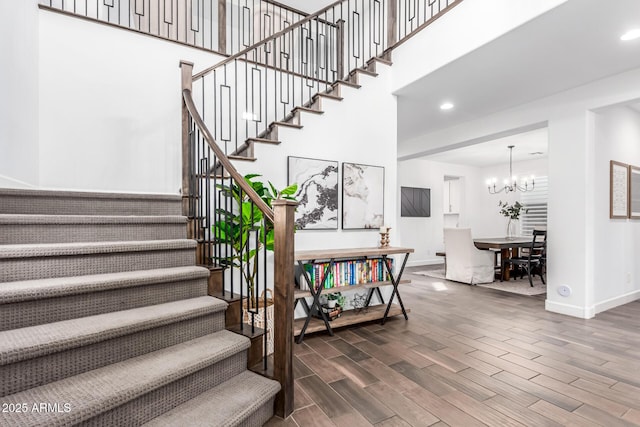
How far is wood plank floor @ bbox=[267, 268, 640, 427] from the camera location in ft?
6.07

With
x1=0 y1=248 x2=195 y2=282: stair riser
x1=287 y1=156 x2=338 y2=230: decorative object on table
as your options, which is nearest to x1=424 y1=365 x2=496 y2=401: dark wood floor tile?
x1=287 y1=156 x2=338 y2=230: decorative object on table

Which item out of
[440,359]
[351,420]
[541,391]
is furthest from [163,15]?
[541,391]

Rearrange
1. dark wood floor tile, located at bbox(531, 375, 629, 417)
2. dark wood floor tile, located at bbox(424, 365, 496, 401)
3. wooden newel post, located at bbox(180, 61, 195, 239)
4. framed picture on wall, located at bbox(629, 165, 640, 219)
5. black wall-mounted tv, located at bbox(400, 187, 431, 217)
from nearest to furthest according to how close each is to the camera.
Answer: dark wood floor tile, located at bbox(531, 375, 629, 417), dark wood floor tile, located at bbox(424, 365, 496, 401), wooden newel post, located at bbox(180, 61, 195, 239), framed picture on wall, located at bbox(629, 165, 640, 219), black wall-mounted tv, located at bbox(400, 187, 431, 217)

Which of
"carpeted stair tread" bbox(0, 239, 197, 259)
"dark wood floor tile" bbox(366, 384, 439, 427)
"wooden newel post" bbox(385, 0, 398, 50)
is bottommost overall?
"dark wood floor tile" bbox(366, 384, 439, 427)

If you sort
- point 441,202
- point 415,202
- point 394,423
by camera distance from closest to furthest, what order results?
point 394,423 → point 415,202 → point 441,202

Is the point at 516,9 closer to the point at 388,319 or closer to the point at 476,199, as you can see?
the point at 388,319

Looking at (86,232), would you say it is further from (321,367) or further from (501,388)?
(501,388)

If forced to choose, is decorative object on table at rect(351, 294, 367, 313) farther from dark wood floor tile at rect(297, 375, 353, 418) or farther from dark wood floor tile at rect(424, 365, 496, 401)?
dark wood floor tile at rect(297, 375, 353, 418)

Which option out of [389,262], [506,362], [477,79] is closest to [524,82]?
[477,79]

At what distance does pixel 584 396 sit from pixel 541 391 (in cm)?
24

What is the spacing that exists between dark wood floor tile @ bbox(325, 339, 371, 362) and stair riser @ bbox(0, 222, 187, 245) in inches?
64.3

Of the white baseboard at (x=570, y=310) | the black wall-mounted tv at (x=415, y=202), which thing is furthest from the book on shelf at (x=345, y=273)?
the black wall-mounted tv at (x=415, y=202)

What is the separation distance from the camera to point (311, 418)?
1.81m

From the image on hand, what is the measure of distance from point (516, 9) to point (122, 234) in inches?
138
